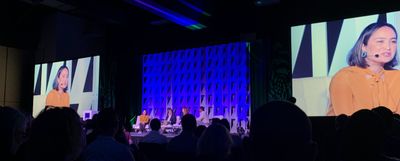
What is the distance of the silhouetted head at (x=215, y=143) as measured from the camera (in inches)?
112

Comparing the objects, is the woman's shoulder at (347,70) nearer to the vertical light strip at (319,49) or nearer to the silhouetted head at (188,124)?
the vertical light strip at (319,49)

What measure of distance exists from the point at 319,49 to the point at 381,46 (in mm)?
1019

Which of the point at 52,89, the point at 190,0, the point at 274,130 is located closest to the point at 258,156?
the point at 274,130

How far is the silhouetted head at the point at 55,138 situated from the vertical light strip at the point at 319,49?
6.01m

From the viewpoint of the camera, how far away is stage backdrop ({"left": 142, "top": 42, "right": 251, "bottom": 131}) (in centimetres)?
893

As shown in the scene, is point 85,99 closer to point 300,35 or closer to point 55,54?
point 55,54

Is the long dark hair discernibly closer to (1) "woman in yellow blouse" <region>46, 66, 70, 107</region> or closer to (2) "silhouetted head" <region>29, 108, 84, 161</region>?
(2) "silhouetted head" <region>29, 108, 84, 161</region>

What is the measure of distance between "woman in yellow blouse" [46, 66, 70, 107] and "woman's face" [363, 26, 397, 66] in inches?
293

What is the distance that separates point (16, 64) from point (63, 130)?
11.4 metres

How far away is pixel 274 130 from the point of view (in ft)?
2.93

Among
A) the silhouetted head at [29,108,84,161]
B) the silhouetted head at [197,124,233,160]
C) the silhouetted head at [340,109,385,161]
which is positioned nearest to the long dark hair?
the silhouetted head at [197,124,233,160]

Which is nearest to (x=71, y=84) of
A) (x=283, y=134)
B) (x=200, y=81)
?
(x=200, y=81)

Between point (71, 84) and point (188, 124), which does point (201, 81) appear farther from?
point (188, 124)

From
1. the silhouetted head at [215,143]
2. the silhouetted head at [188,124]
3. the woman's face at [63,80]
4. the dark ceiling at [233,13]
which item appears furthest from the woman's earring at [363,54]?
the woman's face at [63,80]
